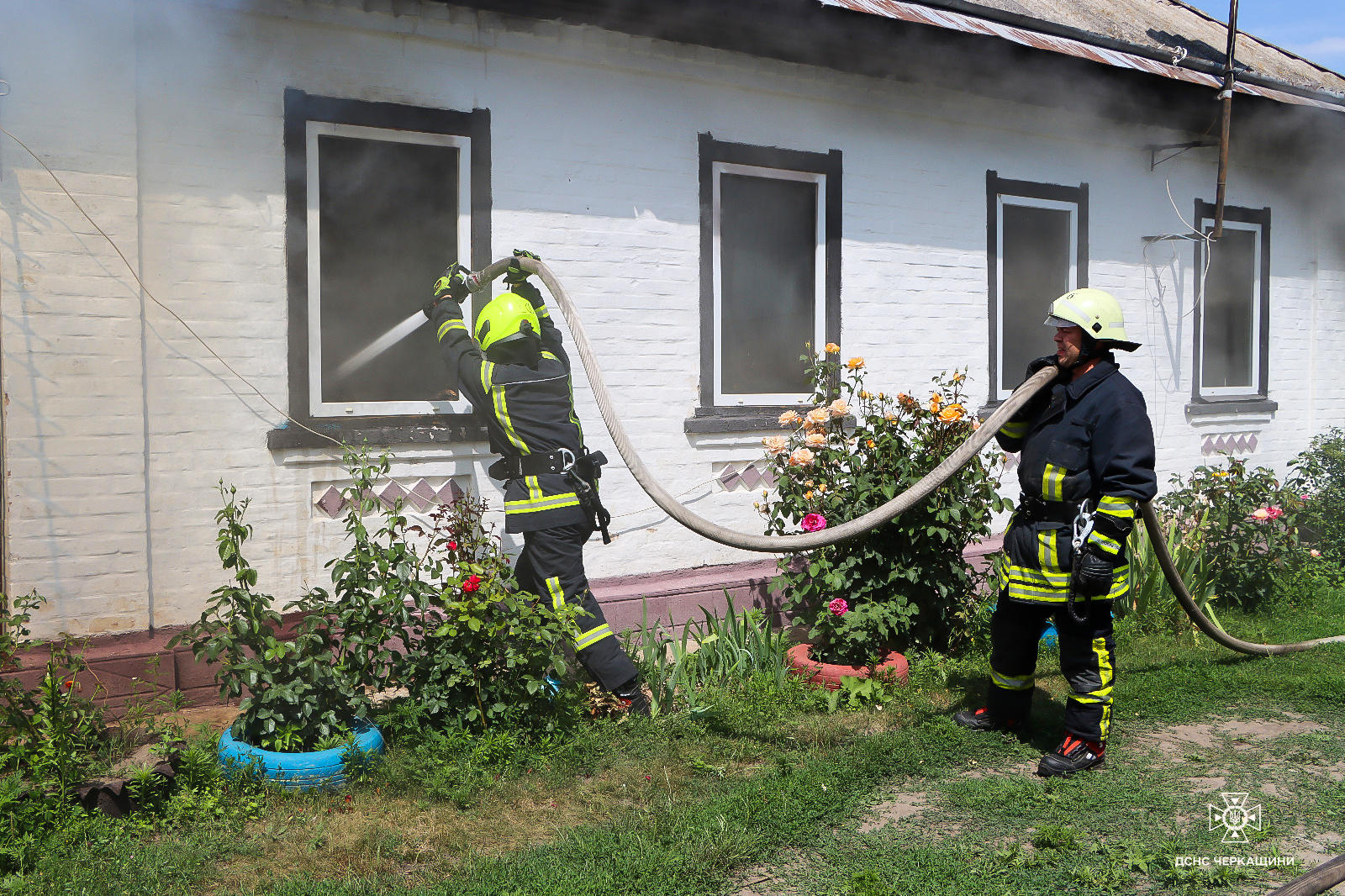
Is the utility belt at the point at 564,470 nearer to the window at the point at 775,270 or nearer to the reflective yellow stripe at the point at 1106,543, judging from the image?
the window at the point at 775,270

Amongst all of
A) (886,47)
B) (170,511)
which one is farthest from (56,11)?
(886,47)

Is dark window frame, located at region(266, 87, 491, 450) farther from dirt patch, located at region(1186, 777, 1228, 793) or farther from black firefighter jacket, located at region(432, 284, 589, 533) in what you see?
dirt patch, located at region(1186, 777, 1228, 793)

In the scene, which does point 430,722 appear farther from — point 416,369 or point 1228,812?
point 1228,812

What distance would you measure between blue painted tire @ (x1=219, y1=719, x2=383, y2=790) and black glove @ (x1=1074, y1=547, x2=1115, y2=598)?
3.23 meters

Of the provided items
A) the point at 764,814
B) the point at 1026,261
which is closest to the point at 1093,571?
the point at 764,814

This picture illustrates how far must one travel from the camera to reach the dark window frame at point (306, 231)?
16.6 feet

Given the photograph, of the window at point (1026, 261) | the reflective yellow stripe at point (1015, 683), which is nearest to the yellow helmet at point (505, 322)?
the reflective yellow stripe at point (1015, 683)

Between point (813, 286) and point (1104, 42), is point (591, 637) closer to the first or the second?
point (813, 286)

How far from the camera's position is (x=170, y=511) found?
4.80 m

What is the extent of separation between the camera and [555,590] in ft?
15.8

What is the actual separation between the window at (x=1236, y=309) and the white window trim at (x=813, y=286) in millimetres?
4666

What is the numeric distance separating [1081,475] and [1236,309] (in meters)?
7.21

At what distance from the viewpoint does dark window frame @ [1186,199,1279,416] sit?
9227 millimetres

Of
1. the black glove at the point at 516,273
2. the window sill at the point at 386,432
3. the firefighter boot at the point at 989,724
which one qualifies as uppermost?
the black glove at the point at 516,273
